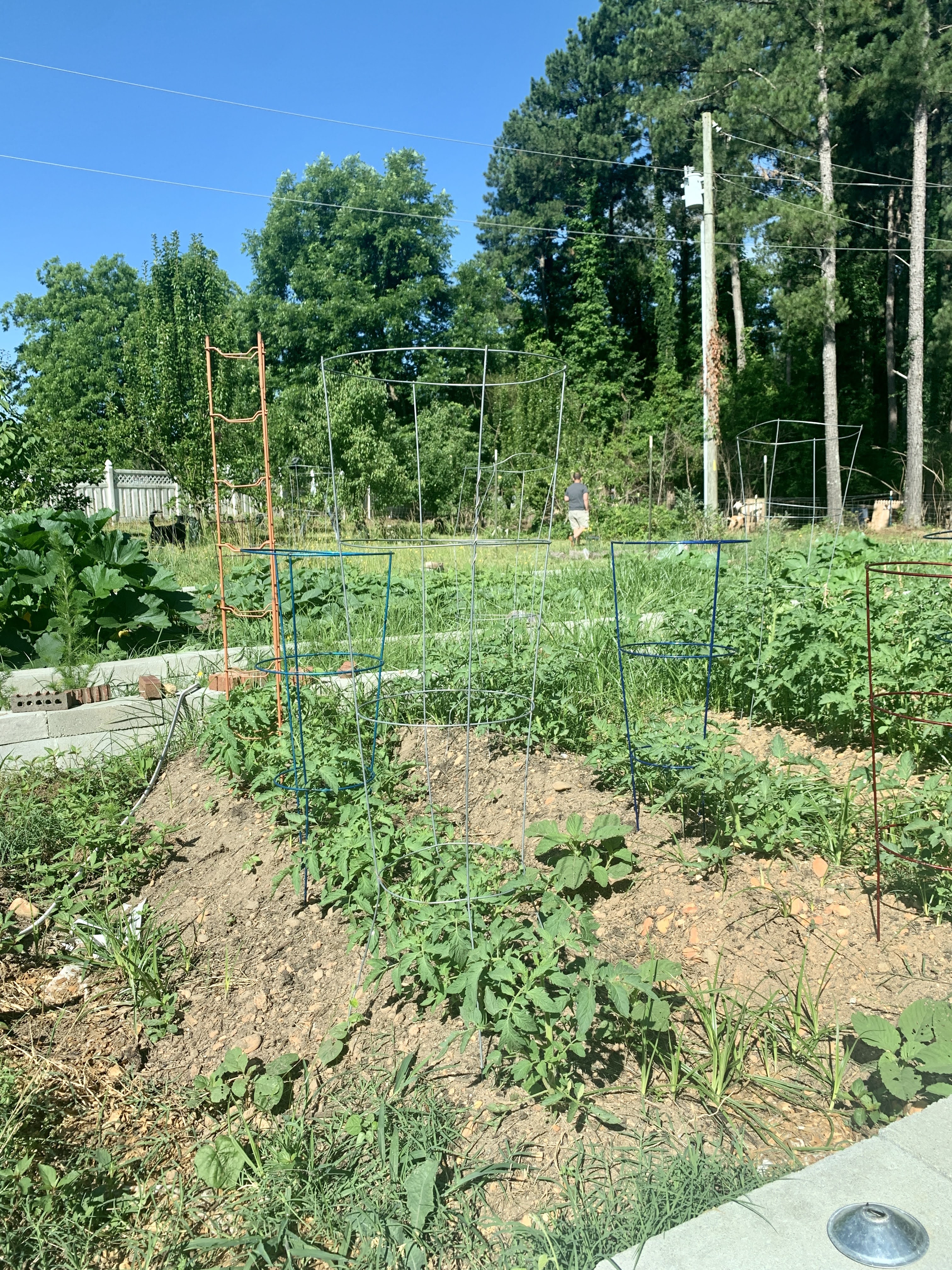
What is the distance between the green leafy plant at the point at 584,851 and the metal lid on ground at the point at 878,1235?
1.13m

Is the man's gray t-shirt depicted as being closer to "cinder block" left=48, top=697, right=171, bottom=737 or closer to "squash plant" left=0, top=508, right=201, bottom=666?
"squash plant" left=0, top=508, right=201, bottom=666

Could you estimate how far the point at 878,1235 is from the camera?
56.1 inches

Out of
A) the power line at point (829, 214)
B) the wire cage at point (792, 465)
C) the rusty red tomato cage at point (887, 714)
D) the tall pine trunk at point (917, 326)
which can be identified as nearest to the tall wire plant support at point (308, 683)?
the rusty red tomato cage at point (887, 714)

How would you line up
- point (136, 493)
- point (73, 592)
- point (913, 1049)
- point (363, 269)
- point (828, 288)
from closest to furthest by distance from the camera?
point (913, 1049) → point (73, 592) → point (828, 288) → point (136, 493) → point (363, 269)

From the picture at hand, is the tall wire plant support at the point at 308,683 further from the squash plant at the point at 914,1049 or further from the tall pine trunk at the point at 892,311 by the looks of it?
the tall pine trunk at the point at 892,311

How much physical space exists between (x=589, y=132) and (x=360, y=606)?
91.1 feet

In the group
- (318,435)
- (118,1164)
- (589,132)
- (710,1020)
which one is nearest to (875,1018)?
(710,1020)

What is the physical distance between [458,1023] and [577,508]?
1150cm

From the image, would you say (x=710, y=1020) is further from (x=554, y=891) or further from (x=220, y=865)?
(x=220, y=865)

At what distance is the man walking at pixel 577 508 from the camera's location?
12961 millimetres

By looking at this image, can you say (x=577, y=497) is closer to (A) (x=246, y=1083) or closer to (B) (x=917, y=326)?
(B) (x=917, y=326)

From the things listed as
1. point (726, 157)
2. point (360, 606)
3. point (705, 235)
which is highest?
point (726, 157)

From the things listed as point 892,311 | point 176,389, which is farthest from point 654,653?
point 892,311

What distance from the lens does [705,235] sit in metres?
12.9
